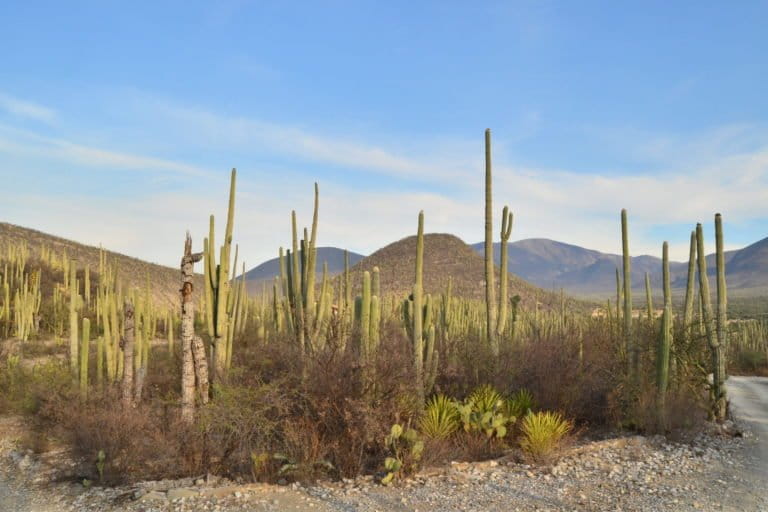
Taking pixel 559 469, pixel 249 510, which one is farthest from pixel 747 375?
pixel 249 510

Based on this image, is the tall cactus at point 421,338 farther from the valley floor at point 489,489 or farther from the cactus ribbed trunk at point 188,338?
the cactus ribbed trunk at point 188,338

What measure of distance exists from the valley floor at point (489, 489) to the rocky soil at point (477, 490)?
12 millimetres

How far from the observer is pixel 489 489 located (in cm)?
717

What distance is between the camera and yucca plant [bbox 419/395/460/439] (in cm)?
844

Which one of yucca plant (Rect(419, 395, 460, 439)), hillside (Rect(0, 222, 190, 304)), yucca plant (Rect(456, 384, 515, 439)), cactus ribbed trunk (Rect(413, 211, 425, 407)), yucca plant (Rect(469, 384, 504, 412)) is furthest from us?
hillside (Rect(0, 222, 190, 304))

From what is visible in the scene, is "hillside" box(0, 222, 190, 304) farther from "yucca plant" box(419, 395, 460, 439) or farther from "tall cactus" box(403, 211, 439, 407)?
"yucca plant" box(419, 395, 460, 439)

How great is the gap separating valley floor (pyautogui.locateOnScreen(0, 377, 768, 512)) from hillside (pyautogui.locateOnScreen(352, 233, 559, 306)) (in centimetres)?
3896

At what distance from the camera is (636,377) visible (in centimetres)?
1030

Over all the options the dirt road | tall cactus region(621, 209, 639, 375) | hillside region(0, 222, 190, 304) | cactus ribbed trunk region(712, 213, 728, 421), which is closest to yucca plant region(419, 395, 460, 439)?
tall cactus region(621, 209, 639, 375)

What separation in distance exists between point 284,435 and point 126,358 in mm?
4158

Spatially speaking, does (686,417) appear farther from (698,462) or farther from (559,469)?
(559,469)

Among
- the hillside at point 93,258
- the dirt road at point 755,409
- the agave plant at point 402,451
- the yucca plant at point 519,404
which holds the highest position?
the hillside at point 93,258

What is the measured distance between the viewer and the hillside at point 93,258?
39062 millimetres

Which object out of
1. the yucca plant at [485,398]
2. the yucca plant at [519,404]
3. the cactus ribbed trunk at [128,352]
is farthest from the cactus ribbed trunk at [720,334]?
the cactus ribbed trunk at [128,352]
